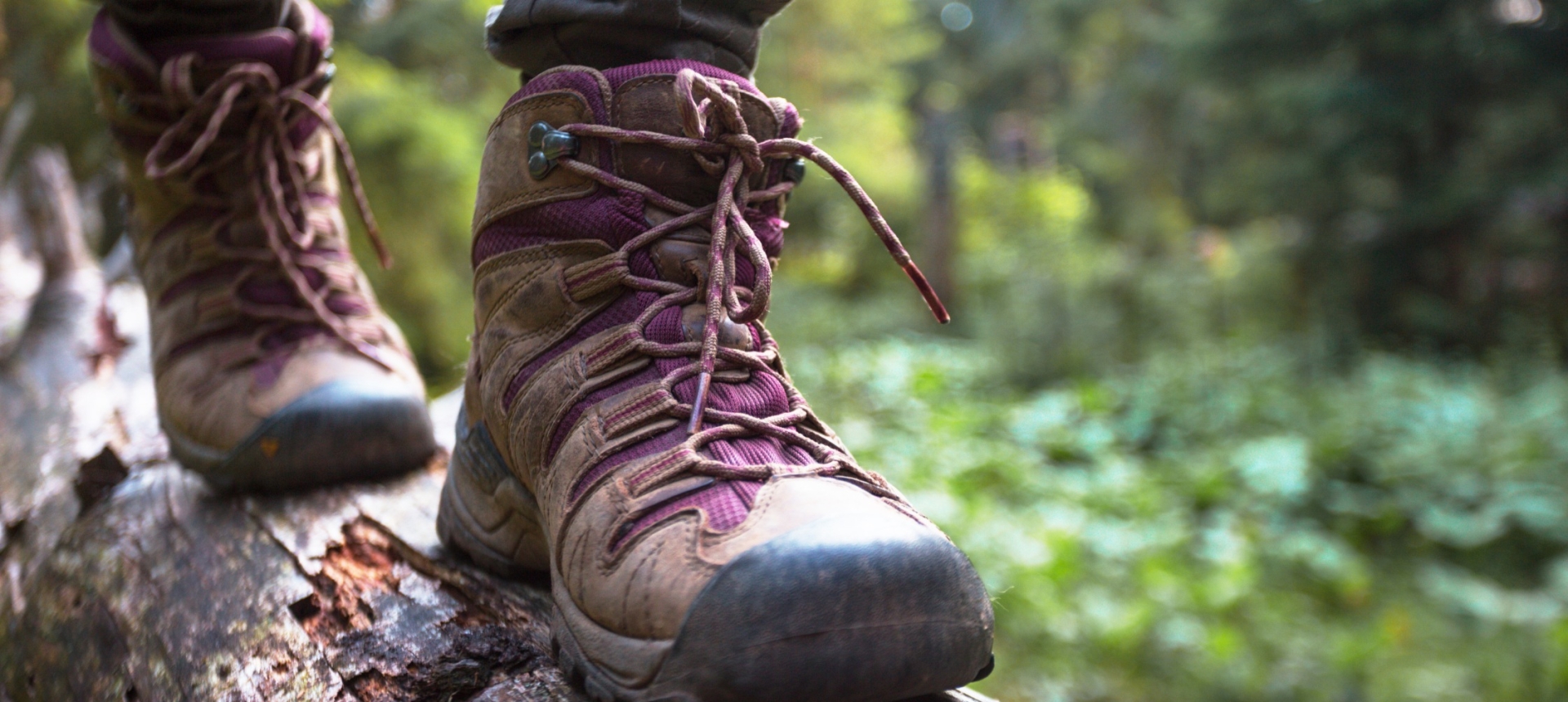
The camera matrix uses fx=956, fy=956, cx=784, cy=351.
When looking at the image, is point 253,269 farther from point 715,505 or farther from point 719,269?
point 715,505

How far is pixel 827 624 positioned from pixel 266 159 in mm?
1262

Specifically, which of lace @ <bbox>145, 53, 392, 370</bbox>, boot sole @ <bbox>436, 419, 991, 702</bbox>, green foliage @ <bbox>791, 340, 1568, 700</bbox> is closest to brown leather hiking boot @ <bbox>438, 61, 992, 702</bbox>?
boot sole @ <bbox>436, 419, 991, 702</bbox>

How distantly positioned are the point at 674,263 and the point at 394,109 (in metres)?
3.20

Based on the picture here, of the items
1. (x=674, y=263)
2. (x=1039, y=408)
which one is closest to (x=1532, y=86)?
(x=1039, y=408)

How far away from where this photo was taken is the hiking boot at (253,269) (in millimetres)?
1401

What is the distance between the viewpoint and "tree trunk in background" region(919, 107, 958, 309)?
841 cm

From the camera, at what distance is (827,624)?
72cm

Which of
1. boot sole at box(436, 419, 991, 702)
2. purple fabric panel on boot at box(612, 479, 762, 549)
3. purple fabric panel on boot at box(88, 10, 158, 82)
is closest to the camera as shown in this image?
boot sole at box(436, 419, 991, 702)

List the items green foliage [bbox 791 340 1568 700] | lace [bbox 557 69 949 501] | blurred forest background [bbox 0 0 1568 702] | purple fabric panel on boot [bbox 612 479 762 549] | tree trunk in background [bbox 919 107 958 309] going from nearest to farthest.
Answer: purple fabric panel on boot [bbox 612 479 762 549] → lace [bbox 557 69 949 501] → green foliage [bbox 791 340 1568 700] → blurred forest background [bbox 0 0 1568 702] → tree trunk in background [bbox 919 107 958 309]

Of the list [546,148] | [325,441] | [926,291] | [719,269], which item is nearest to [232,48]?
[325,441]

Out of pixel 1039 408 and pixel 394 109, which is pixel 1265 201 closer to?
pixel 1039 408

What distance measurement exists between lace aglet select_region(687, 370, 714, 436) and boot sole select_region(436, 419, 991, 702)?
18cm

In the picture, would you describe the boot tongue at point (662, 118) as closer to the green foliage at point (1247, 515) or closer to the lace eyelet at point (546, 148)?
the lace eyelet at point (546, 148)

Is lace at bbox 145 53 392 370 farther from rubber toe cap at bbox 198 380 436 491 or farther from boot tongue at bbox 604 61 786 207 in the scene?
boot tongue at bbox 604 61 786 207
